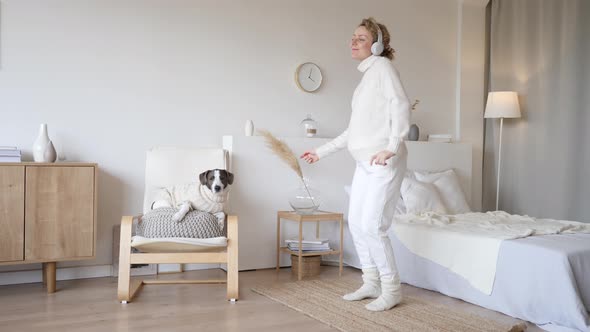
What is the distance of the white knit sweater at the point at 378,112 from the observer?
285cm

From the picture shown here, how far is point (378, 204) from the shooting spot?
289 centimetres

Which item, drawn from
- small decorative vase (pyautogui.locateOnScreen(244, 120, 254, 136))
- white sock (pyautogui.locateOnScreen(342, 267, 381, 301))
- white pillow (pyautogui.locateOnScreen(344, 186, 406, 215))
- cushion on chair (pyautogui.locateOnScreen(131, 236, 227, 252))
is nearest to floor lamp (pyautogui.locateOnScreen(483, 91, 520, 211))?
white pillow (pyautogui.locateOnScreen(344, 186, 406, 215))

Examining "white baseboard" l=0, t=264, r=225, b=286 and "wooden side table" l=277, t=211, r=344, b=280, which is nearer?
"white baseboard" l=0, t=264, r=225, b=286

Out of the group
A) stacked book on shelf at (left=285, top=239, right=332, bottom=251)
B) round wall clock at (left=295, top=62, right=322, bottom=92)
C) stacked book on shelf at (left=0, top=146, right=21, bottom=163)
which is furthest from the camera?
round wall clock at (left=295, top=62, right=322, bottom=92)

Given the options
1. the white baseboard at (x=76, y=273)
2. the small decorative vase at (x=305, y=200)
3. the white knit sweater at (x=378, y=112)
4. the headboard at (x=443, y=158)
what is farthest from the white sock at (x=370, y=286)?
the headboard at (x=443, y=158)

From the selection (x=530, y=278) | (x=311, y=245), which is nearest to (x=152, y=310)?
(x=311, y=245)

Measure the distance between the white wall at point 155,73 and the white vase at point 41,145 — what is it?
0.21 m

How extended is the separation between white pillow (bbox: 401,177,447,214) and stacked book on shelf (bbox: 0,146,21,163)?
2.58 metres

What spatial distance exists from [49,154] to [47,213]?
0.36 metres

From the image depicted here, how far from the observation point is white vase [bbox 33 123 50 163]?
11.3 ft

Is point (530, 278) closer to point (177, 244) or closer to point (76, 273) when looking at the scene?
point (177, 244)

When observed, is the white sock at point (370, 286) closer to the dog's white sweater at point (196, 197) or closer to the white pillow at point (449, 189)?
the dog's white sweater at point (196, 197)

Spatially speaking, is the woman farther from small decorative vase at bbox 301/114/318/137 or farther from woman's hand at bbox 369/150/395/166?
small decorative vase at bbox 301/114/318/137

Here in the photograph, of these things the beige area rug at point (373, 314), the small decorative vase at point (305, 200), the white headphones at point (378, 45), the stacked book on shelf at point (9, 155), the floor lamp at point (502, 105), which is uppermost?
the white headphones at point (378, 45)
